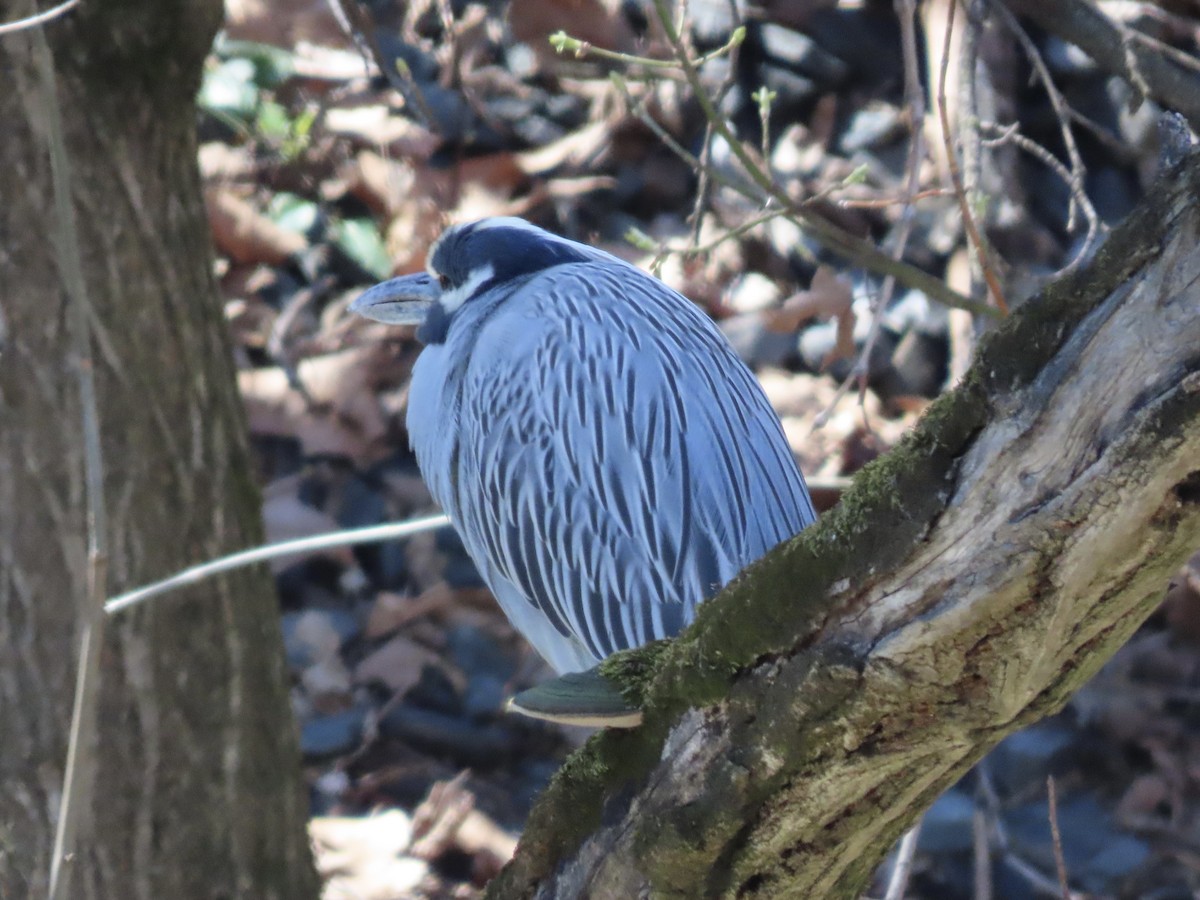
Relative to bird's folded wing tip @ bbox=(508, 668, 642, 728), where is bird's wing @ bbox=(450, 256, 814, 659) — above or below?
above

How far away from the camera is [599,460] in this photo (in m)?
2.88

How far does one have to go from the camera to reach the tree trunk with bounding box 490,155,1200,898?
108 centimetres

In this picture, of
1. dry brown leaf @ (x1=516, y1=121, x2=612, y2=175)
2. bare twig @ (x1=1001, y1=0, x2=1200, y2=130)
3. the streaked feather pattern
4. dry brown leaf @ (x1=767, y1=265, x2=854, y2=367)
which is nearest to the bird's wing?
the streaked feather pattern

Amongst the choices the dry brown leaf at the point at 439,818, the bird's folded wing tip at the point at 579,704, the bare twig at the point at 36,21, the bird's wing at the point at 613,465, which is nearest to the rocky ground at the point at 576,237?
the dry brown leaf at the point at 439,818

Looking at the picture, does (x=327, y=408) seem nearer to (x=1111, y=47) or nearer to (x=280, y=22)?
(x=280, y=22)

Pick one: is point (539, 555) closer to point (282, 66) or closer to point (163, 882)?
point (163, 882)

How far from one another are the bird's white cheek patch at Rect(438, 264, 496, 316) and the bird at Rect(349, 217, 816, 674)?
0.13 m

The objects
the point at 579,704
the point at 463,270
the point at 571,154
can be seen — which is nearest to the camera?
the point at 579,704

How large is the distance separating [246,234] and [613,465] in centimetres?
258

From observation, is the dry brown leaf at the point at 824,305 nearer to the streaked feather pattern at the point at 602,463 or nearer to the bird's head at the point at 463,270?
the streaked feather pattern at the point at 602,463

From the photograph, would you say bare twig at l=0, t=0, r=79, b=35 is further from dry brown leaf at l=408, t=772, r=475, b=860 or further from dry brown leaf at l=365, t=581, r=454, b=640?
dry brown leaf at l=365, t=581, r=454, b=640

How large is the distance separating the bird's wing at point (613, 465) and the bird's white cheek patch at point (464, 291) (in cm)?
25

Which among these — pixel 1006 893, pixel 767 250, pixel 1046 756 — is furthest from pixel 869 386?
pixel 1006 893

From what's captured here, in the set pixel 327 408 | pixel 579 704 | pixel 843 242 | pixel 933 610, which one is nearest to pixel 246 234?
pixel 327 408
